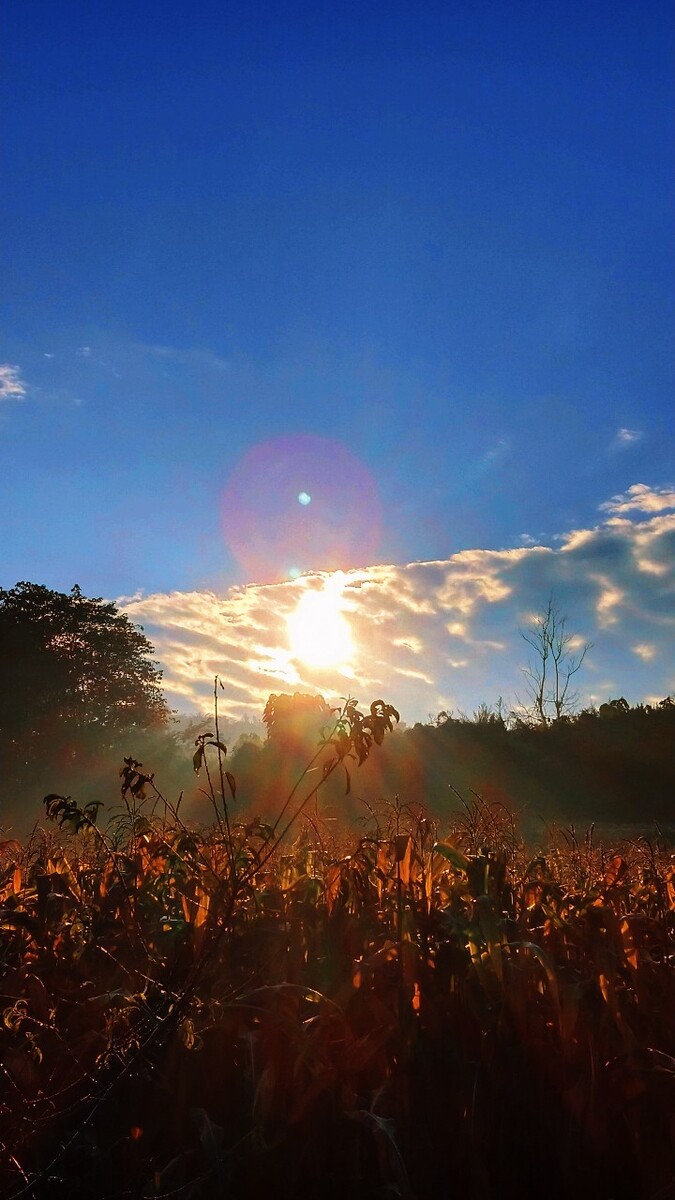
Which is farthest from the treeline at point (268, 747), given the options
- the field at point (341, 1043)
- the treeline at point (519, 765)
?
the field at point (341, 1043)

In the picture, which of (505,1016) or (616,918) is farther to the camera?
(616,918)

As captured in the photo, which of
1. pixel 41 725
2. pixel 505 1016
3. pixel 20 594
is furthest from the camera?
pixel 20 594

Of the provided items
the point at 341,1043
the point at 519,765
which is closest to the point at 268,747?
the point at 519,765

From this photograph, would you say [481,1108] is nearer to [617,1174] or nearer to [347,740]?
[617,1174]

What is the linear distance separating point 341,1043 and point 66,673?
29.4 metres

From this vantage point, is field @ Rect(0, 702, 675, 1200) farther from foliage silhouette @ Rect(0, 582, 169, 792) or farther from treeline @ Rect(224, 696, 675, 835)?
foliage silhouette @ Rect(0, 582, 169, 792)

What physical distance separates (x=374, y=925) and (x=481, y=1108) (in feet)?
2.36

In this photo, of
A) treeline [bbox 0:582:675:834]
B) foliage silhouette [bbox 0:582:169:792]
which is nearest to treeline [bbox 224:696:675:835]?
treeline [bbox 0:582:675:834]

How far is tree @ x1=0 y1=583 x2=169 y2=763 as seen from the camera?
28.5 meters

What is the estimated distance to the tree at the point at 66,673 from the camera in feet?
93.5

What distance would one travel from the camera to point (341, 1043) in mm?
2377

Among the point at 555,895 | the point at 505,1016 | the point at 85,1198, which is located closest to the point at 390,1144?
the point at 505,1016

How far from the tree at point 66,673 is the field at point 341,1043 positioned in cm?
2765

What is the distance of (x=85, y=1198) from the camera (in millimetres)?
2166
